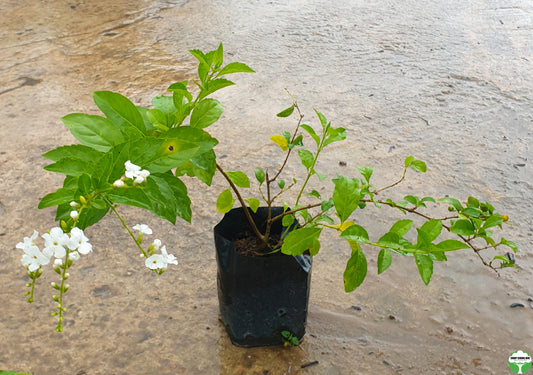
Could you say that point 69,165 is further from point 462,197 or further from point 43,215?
point 462,197

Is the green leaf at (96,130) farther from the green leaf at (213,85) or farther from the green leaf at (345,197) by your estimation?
the green leaf at (345,197)

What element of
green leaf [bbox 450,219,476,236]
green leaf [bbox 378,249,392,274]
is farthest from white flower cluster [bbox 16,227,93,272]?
green leaf [bbox 450,219,476,236]

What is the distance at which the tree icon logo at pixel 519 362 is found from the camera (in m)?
1.69

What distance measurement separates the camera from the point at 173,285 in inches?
76.9

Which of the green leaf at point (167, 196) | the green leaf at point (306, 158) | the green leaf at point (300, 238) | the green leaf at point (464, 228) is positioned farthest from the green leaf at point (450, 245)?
the green leaf at point (167, 196)

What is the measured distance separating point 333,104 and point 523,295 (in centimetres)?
158

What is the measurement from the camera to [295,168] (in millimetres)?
2590

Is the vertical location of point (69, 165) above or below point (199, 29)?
above

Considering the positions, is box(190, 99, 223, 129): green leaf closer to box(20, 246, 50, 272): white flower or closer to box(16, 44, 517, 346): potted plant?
box(16, 44, 517, 346): potted plant

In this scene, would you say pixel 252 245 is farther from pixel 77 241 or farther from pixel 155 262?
pixel 77 241

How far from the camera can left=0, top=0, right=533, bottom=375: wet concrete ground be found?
5.67 feet

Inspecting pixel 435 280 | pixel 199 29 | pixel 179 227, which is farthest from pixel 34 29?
pixel 435 280

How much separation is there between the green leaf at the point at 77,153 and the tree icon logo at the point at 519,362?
1.45 meters

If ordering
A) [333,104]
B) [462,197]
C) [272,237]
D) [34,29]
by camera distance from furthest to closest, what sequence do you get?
[34,29], [333,104], [462,197], [272,237]
